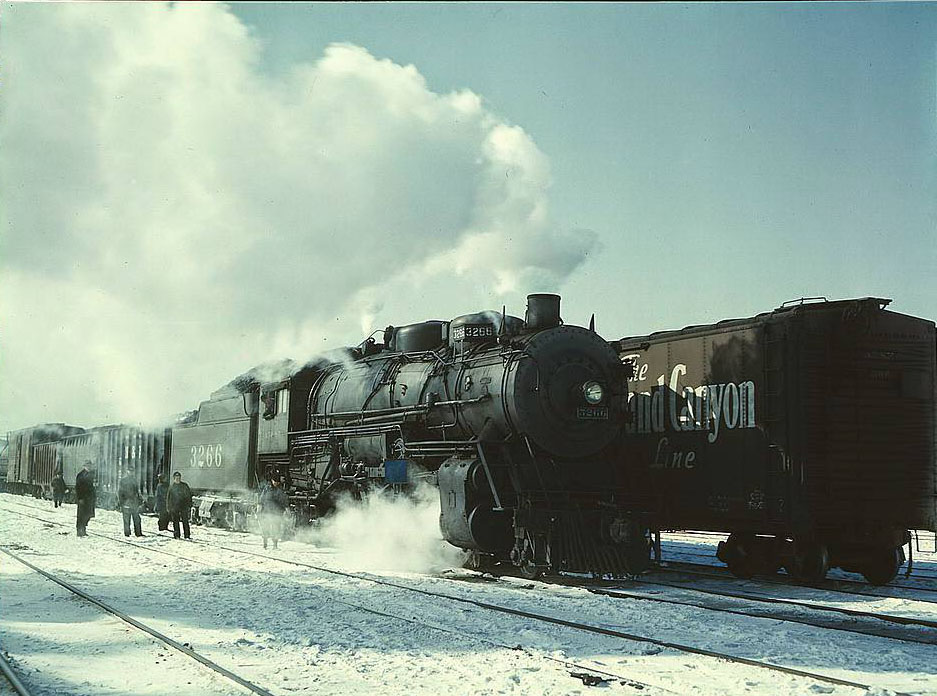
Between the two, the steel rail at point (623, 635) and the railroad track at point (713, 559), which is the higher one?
the steel rail at point (623, 635)

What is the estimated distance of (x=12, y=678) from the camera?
249 inches

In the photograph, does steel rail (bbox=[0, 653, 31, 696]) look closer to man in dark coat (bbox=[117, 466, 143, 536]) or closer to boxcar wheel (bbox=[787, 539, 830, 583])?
boxcar wheel (bbox=[787, 539, 830, 583])

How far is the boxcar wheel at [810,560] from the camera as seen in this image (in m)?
11.6

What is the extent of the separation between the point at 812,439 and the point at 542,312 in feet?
12.5

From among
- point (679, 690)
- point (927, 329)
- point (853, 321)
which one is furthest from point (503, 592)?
point (927, 329)

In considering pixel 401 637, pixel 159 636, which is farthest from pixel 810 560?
pixel 159 636

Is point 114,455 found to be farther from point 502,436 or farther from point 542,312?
point 542,312

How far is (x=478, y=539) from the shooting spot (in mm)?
11461

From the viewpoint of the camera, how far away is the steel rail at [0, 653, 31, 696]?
6.05 m

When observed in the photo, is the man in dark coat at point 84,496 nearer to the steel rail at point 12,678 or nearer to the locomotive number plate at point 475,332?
the locomotive number plate at point 475,332

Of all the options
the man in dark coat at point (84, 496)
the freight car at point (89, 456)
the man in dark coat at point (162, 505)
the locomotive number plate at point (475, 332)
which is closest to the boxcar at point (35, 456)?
the freight car at point (89, 456)

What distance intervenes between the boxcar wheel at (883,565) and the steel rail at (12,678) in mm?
10151

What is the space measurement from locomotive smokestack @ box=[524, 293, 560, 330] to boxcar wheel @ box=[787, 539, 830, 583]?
4221 millimetres

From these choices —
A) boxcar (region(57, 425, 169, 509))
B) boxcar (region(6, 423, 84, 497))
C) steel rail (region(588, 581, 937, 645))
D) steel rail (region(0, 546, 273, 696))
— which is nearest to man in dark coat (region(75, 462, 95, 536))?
steel rail (region(0, 546, 273, 696))
